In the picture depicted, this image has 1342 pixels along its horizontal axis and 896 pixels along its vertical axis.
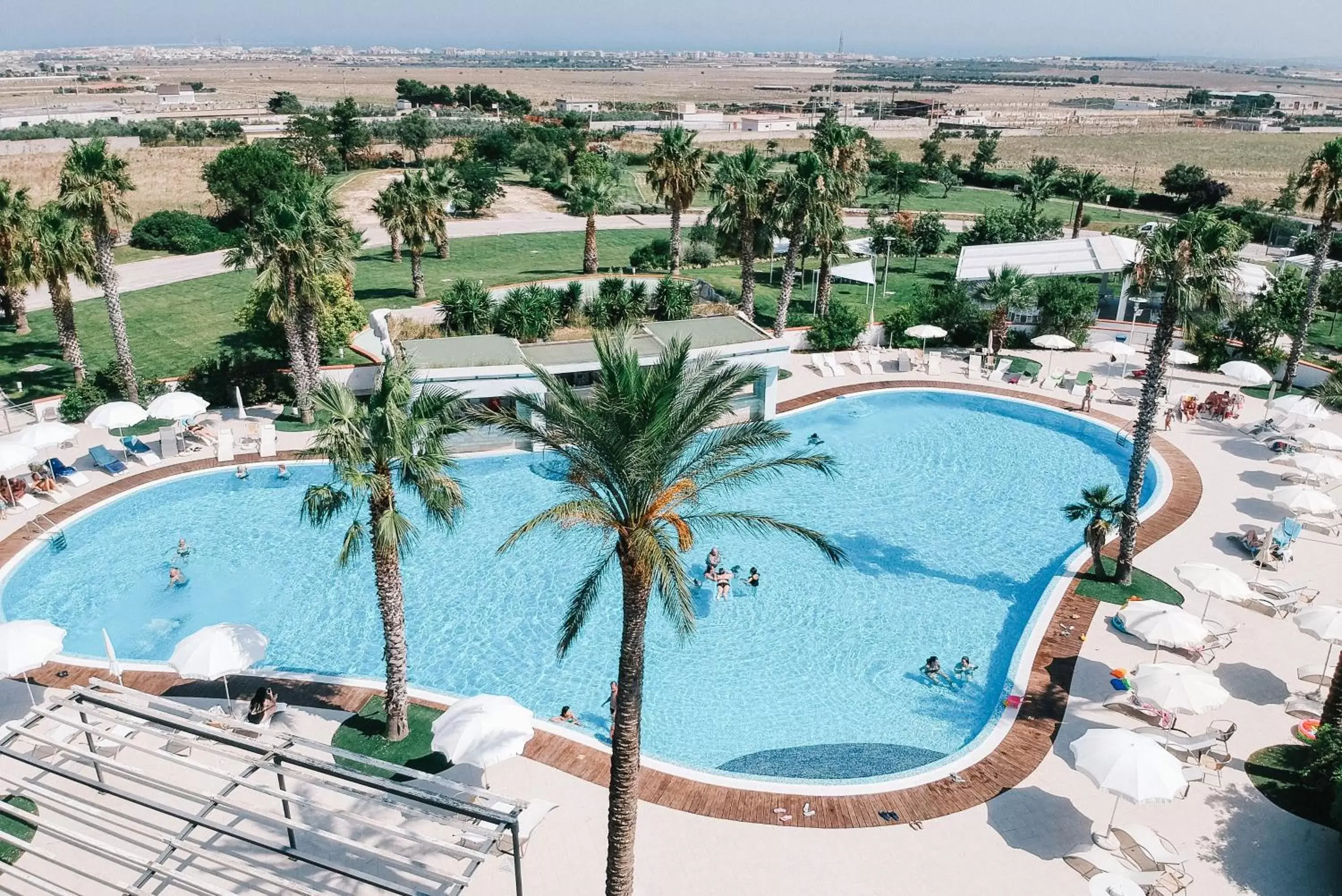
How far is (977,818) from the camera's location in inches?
590

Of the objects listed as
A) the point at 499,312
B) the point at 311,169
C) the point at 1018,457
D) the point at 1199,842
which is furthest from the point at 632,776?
the point at 311,169

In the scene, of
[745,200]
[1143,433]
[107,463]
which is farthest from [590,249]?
[1143,433]

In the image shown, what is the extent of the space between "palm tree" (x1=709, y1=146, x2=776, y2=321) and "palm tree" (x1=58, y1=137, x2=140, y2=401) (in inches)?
796

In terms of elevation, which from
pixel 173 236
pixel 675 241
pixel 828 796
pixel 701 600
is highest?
pixel 675 241

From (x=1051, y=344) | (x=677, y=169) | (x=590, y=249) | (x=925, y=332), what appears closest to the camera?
(x=1051, y=344)

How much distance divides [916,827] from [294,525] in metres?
18.0

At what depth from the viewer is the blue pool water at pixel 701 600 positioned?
18266mm

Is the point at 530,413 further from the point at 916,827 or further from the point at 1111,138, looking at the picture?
the point at 1111,138

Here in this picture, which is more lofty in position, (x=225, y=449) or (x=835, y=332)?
(x=835, y=332)

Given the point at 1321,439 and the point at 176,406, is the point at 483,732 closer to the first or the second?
the point at 176,406

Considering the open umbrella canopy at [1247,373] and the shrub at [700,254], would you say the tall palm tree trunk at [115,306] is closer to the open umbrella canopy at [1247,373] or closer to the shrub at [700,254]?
the shrub at [700,254]

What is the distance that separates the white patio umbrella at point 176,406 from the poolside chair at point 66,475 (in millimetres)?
2495

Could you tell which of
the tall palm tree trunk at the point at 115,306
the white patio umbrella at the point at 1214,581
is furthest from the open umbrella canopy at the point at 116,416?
the white patio umbrella at the point at 1214,581

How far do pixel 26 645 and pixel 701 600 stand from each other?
13342 mm
